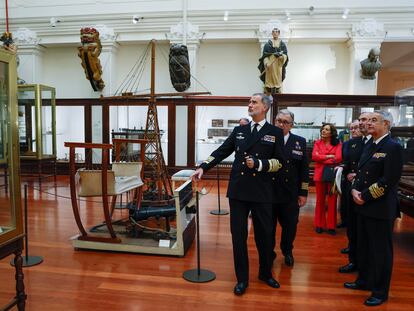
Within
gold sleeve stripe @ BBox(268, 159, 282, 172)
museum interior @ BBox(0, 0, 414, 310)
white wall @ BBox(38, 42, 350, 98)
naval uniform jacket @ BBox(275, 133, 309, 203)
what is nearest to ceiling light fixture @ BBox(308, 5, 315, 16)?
museum interior @ BBox(0, 0, 414, 310)

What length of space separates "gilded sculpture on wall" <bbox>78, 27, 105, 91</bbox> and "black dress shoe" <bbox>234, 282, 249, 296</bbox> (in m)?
6.97

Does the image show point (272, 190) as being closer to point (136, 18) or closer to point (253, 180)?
point (253, 180)

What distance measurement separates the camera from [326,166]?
14.1ft

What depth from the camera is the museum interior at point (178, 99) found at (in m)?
3.89

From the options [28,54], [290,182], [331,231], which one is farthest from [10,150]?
[28,54]

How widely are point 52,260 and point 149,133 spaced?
6.63 feet

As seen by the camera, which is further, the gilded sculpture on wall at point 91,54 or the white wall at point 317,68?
the white wall at point 317,68

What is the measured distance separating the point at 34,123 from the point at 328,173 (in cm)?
684

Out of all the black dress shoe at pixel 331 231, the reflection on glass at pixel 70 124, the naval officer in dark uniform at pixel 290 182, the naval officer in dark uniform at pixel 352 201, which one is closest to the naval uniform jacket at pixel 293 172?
the naval officer in dark uniform at pixel 290 182

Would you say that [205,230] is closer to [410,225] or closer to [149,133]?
[149,133]

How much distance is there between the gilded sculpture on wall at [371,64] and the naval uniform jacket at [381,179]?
235 inches

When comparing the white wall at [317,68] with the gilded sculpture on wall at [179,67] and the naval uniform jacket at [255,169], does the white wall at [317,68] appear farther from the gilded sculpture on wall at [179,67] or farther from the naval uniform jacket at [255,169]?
the naval uniform jacket at [255,169]

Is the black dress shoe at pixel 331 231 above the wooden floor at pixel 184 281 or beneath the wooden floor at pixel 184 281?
above

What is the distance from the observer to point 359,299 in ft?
8.96
